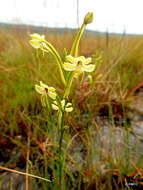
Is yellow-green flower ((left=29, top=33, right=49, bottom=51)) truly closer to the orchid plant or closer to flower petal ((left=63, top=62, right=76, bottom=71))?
the orchid plant

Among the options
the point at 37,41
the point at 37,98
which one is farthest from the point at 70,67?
the point at 37,98

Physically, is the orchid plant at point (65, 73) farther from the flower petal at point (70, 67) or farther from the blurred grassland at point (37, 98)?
the blurred grassland at point (37, 98)

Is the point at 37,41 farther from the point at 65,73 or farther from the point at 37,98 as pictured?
the point at 37,98

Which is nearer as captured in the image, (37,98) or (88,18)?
(88,18)

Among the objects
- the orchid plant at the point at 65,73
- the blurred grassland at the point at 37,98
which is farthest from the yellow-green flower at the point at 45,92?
the blurred grassland at the point at 37,98

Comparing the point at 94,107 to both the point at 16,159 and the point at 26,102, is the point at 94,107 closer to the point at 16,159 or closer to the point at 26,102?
the point at 26,102

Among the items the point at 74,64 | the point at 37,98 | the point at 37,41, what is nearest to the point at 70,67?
the point at 74,64

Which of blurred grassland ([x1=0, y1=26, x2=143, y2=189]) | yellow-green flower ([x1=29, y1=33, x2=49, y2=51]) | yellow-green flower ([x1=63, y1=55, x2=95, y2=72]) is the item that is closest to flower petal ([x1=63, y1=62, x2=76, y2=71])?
yellow-green flower ([x1=63, y1=55, x2=95, y2=72])

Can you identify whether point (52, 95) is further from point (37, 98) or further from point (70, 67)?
point (37, 98)

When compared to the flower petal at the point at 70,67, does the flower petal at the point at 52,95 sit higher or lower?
lower

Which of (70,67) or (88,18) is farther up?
(88,18)

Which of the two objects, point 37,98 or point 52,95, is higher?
point 37,98

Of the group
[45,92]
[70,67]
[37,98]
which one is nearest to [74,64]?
[70,67]
